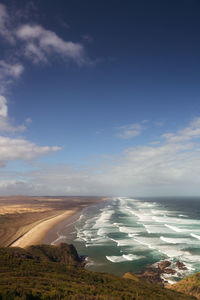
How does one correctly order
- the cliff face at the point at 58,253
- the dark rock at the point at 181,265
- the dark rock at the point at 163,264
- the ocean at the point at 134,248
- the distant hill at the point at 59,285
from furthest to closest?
the cliff face at the point at 58,253, the ocean at the point at 134,248, the dark rock at the point at 181,265, the dark rock at the point at 163,264, the distant hill at the point at 59,285

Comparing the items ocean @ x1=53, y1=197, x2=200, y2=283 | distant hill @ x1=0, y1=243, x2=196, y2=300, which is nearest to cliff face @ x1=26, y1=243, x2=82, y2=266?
ocean @ x1=53, y1=197, x2=200, y2=283

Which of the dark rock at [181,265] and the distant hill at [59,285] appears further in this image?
the dark rock at [181,265]

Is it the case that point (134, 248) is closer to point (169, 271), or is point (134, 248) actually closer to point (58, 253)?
point (169, 271)

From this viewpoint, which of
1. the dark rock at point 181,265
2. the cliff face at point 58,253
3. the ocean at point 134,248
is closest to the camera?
the dark rock at point 181,265

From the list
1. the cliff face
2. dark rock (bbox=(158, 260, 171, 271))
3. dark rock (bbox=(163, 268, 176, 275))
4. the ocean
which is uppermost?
the cliff face

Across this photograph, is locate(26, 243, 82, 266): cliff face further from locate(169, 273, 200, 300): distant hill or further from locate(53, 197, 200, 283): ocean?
locate(169, 273, 200, 300): distant hill

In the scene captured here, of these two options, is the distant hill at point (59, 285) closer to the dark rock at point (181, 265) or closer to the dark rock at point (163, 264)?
the dark rock at point (163, 264)

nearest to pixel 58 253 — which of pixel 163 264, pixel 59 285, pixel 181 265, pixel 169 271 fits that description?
pixel 163 264

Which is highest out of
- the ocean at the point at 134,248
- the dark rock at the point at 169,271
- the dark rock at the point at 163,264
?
the dark rock at the point at 163,264

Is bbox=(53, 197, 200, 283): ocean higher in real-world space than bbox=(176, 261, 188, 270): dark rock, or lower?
lower

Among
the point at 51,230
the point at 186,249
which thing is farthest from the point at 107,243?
the point at 51,230

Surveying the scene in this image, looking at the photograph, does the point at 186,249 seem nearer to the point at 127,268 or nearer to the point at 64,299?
the point at 127,268

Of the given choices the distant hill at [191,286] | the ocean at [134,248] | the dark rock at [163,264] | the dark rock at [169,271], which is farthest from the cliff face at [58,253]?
the distant hill at [191,286]
